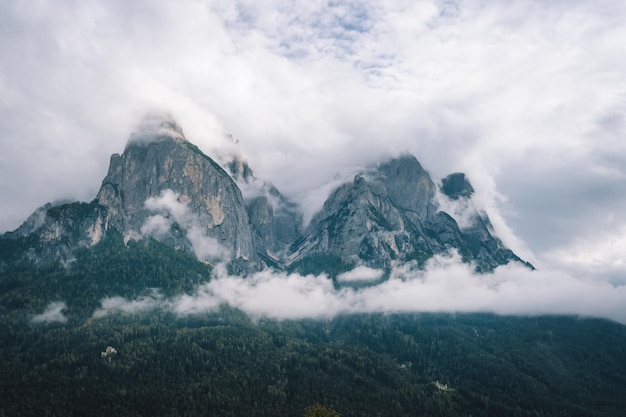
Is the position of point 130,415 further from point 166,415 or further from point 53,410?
point 53,410

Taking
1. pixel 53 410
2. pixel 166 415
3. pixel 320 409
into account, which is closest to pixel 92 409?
pixel 53 410

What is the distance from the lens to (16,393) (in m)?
197

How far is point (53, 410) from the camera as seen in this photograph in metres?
191

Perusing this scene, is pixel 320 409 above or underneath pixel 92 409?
above

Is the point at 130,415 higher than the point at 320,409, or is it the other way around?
the point at 320,409

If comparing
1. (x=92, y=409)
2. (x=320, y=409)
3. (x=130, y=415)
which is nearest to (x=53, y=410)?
(x=92, y=409)

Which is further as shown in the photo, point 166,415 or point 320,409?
point 166,415

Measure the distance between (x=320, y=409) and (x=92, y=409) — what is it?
12047 cm

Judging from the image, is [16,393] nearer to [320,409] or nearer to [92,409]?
[92,409]

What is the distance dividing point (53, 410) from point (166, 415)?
42616 mm

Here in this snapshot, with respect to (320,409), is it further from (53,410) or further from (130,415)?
(53,410)

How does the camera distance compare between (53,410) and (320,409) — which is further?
(53,410)

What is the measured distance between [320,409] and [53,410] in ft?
415

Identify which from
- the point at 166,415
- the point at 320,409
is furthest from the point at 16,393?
the point at 320,409
